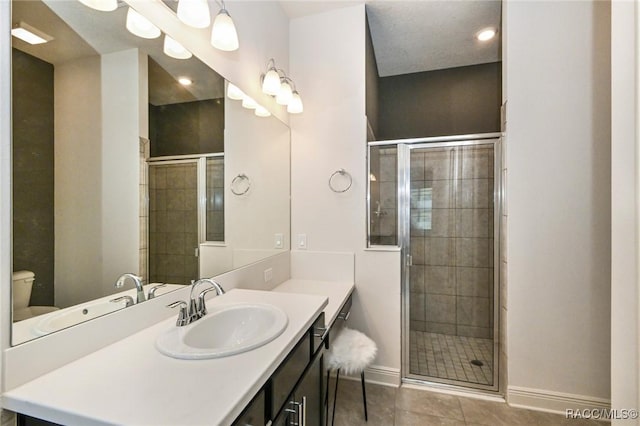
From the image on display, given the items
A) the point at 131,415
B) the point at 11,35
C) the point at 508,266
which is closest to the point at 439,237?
the point at 508,266

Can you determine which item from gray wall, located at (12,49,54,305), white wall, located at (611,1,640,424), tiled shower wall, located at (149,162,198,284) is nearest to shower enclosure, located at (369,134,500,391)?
white wall, located at (611,1,640,424)

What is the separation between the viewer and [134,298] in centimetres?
104

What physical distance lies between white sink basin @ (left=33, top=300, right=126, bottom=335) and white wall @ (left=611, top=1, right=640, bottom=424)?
214cm

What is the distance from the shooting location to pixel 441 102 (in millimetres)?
3029

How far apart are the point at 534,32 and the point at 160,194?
2.43 metres

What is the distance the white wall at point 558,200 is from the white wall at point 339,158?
834 millimetres

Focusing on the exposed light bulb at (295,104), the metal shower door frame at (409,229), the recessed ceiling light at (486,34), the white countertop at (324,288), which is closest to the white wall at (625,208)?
the metal shower door frame at (409,229)

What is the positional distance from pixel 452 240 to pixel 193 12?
2273mm

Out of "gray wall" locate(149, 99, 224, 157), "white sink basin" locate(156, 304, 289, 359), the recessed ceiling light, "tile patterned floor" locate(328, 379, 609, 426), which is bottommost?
"tile patterned floor" locate(328, 379, 609, 426)

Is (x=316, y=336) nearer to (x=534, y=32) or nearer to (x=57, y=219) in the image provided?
(x=57, y=219)

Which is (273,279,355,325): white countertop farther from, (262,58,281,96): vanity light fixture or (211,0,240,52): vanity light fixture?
(211,0,240,52): vanity light fixture

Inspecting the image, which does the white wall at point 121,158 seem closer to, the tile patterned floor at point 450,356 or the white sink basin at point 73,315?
the white sink basin at point 73,315

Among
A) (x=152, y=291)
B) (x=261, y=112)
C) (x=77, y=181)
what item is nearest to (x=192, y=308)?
(x=152, y=291)

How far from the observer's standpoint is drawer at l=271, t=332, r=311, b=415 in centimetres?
86
